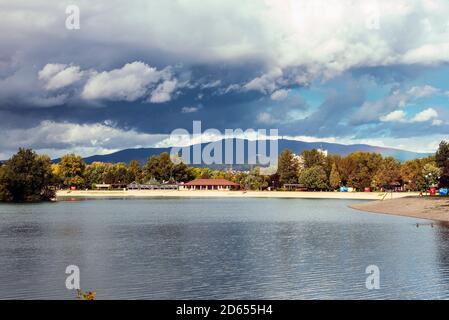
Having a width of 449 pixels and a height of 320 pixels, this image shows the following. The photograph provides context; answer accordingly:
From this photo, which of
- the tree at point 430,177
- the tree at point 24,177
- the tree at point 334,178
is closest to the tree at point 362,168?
the tree at point 334,178

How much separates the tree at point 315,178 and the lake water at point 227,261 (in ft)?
397

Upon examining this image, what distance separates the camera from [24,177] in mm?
140250

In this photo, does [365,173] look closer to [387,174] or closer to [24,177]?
[387,174]

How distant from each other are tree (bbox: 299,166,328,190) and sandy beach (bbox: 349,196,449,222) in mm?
76942

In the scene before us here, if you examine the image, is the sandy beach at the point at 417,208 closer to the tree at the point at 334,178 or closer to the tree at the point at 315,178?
the tree at the point at 334,178

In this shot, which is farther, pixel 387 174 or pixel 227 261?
pixel 387 174

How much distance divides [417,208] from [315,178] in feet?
320

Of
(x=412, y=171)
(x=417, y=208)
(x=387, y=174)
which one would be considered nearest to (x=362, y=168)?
(x=387, y=174)

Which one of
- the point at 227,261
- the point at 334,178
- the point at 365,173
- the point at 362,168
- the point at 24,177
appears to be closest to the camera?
the point at 227,261

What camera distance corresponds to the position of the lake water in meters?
30.6

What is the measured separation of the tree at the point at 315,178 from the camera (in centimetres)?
19188

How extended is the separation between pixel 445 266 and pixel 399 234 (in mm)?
21816

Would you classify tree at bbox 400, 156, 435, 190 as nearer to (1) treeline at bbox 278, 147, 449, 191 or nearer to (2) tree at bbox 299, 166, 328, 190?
(1) treeline at bbox 278, 147, 449, 191
